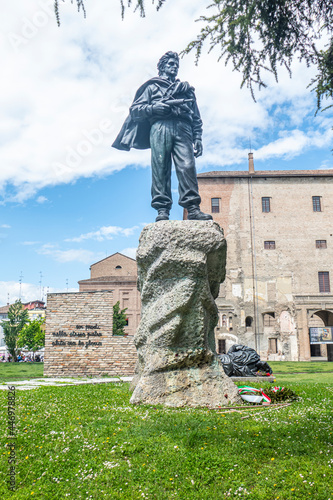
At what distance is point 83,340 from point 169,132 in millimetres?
8972

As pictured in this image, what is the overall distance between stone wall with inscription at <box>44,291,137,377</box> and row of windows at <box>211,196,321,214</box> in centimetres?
2188

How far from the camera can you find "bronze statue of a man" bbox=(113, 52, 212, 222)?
22.2ft

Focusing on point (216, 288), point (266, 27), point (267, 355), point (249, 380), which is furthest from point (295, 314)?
point (266, 27)

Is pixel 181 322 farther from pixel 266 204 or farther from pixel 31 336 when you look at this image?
pixel 31 336

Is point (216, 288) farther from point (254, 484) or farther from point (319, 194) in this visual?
point (319, 194)

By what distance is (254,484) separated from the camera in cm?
294

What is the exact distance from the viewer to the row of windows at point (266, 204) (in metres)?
34.6

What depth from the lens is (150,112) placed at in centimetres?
689

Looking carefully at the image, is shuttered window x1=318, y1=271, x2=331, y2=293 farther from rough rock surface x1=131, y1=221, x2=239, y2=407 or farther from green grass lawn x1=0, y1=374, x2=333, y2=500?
green grass lawn x1=0, y1=374, x2=333, y2=500

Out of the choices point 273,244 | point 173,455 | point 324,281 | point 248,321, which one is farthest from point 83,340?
point 324,281

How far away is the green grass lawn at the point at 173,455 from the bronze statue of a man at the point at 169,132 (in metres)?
3.27

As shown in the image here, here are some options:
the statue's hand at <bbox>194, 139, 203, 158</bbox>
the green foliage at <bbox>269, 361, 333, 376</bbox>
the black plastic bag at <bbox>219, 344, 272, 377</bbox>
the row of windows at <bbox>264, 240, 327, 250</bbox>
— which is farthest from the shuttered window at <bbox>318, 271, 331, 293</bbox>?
the statue's hand at <bbox>194, 139, 203, 158</bbox>

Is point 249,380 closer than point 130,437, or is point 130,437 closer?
point 130,437

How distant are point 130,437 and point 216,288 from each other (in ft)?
10.2
